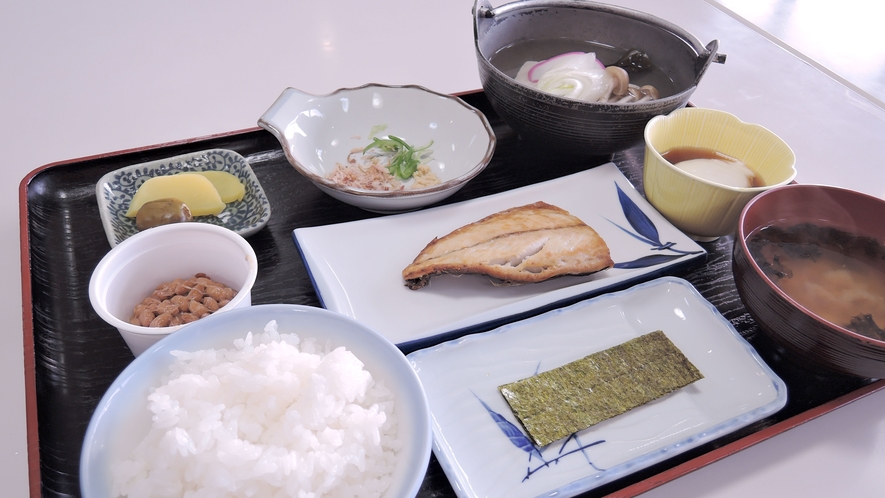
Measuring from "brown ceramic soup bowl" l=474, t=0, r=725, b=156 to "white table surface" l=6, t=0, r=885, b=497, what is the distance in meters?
0.61

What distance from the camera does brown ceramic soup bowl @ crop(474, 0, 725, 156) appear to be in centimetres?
163

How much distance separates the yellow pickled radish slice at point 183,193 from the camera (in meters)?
1.53

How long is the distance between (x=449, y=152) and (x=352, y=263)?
1.93ft

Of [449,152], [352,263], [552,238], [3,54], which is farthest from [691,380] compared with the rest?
[3,54]

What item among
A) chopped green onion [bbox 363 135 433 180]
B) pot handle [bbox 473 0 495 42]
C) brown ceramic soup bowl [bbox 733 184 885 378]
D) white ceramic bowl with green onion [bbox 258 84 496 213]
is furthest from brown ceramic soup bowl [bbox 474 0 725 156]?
brown ceramic soup bowl [bbox 733 184 885 378]

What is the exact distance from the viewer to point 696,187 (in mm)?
1513

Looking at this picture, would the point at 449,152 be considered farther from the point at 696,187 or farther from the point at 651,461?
the point at 651,461

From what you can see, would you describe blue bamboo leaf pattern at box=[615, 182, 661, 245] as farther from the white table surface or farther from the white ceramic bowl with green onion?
the white table surface

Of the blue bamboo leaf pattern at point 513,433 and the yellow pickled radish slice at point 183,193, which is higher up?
the yellow pickled radish slice at point 183,193

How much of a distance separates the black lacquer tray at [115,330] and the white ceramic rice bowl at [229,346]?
0.19 m

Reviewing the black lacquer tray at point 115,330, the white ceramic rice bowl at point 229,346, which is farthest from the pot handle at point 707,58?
the white ceramic rice bowl at point 229,346

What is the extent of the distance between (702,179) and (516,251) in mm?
535

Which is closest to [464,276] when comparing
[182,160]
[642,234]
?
[642,234]

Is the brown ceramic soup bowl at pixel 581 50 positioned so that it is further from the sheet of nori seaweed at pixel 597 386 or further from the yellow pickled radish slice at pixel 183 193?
the yellow pickled radish slice at pixel 183 193
